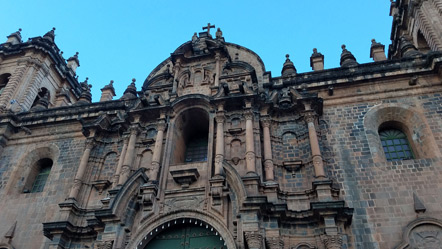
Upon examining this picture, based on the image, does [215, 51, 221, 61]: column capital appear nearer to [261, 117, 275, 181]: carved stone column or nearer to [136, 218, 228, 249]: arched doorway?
[261, 117, 275, 181]: carved stone column

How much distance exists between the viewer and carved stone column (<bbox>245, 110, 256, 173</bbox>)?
13.2m

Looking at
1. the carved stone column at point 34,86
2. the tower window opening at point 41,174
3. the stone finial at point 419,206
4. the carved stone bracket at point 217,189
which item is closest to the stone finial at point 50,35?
the carved stone column at point 34,86

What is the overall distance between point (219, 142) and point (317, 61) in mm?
8489

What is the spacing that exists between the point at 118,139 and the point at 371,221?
36.9 ft

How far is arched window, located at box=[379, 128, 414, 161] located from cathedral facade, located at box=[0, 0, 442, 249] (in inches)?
2.0

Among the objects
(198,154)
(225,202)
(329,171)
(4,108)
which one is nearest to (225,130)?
(198,154)

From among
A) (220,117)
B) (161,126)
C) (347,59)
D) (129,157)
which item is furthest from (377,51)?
(129,157)

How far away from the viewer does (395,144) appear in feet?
49.3

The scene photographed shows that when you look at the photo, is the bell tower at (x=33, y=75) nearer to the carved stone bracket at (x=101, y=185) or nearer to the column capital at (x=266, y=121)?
the carved stone bracket at (x=101, y=185)

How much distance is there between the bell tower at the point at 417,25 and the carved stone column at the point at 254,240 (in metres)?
13.4

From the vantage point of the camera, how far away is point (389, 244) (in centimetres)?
1168

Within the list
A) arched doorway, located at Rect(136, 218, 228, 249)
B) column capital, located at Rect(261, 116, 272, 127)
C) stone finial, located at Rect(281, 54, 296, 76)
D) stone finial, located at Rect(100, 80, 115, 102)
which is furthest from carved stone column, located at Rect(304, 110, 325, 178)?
stone finial, located at Rect(100, 80, 115, 102)

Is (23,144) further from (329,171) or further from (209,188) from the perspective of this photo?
(329,171)

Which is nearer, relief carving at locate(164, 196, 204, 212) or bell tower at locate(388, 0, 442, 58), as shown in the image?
relief carving at locate(164, 196, 204, 212)
